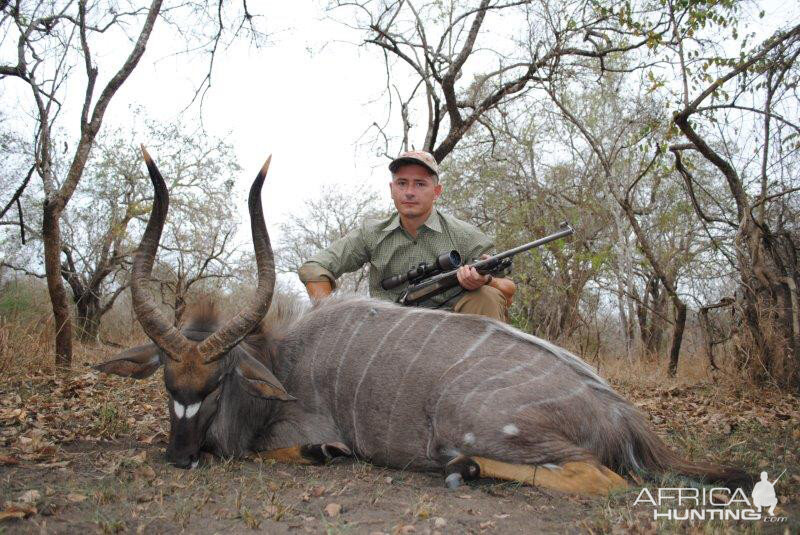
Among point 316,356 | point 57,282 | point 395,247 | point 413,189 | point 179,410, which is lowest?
point 179,410

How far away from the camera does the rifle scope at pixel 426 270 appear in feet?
12.8

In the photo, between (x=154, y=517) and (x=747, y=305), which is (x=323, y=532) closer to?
(x=154, y=517)

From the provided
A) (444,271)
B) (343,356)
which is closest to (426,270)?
(444,271)

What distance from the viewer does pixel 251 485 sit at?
102 inches

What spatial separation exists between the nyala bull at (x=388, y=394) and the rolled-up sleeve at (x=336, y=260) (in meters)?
0.64

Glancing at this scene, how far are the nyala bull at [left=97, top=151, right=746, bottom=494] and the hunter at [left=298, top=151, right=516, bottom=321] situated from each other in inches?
28.8

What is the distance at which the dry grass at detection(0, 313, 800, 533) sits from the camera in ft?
6.84

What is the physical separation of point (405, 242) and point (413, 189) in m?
0.37

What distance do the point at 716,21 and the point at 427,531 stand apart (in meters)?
5.22

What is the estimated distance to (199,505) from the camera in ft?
7.43

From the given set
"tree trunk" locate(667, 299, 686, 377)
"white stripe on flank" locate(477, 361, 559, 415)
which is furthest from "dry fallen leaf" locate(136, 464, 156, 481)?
"tree trunk" locate(667, 299, 686, 377)

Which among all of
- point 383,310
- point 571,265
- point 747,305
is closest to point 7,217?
point 571,265

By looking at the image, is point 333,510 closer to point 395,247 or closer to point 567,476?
point 567,476

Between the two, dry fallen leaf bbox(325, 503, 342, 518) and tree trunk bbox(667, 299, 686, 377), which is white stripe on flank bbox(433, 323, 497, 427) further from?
tree trunk bbox(667, 299, 686, 377)
